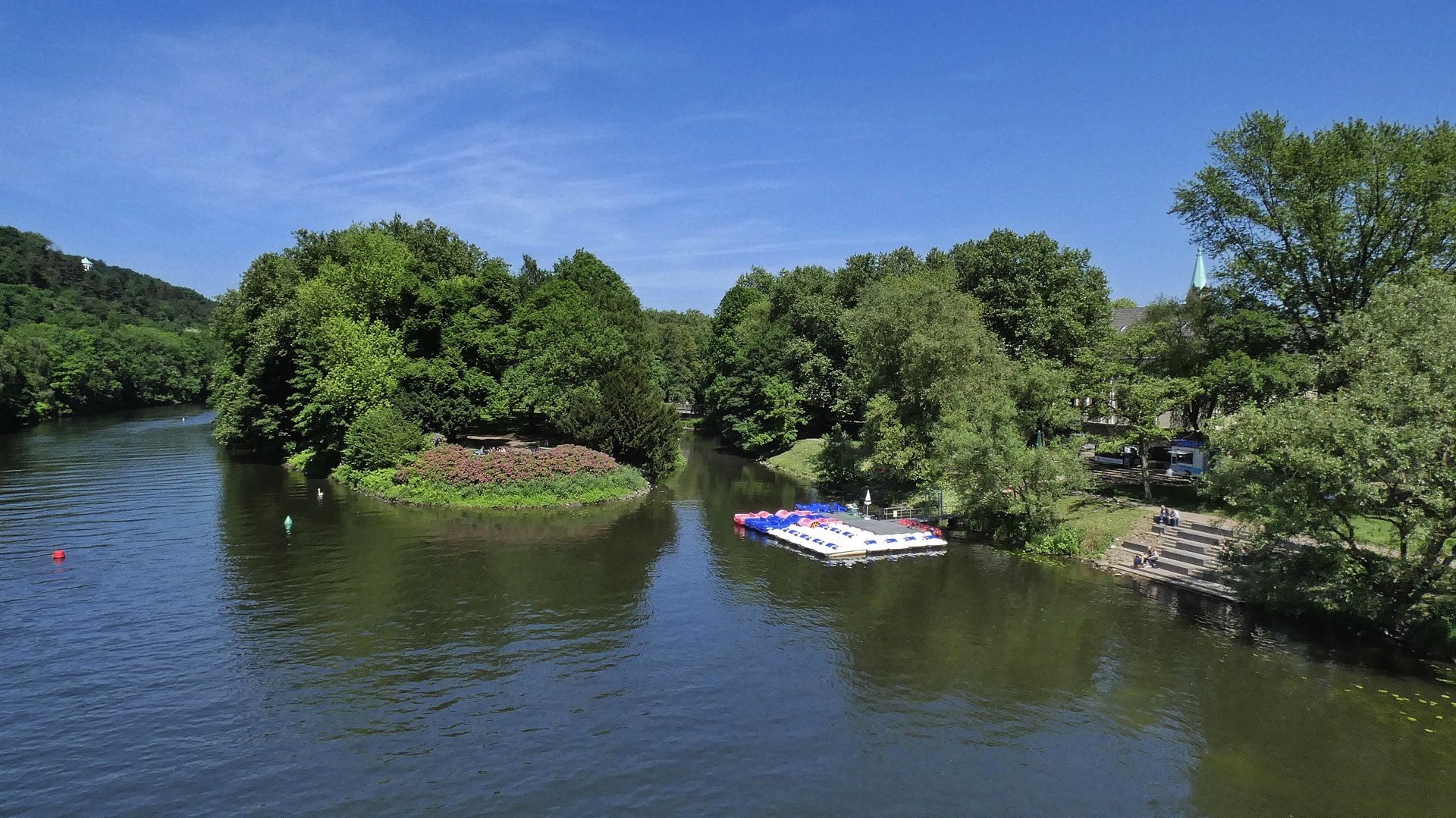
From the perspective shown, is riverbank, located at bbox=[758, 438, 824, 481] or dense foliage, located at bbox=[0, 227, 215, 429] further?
dense foliage, located at bbox=[0, 227, 215, 429]

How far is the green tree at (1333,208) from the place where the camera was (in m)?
38.0

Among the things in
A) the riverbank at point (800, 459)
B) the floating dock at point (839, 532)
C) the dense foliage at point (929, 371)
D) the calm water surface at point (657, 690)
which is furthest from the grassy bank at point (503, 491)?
the riverbank at point (800, 459)

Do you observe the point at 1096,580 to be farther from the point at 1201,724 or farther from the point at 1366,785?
the point at 1366,785

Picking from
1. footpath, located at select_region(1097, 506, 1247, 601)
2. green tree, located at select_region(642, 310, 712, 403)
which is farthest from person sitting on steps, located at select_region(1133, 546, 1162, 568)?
green tree, located at select_region(642, 310, 712, 403)

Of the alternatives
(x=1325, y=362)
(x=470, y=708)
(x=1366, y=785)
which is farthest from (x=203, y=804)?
(x=1325, y=362)

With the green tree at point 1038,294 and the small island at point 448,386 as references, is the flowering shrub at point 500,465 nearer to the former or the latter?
the small island at point 448,386

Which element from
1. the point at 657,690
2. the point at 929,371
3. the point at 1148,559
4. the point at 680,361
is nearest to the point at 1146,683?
the point at 1148,559

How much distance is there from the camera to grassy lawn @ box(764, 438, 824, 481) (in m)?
71.4

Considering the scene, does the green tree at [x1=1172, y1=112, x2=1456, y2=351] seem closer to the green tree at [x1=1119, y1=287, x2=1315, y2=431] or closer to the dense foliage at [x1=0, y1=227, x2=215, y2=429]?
the green tree at [x1=1119, y1=287, x2=1315, y2=431]

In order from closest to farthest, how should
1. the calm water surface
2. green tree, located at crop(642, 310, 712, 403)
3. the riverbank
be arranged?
1. the calm water surface
2. the riverbank
3. green tree, located at crop(642, 310, 712, 403)

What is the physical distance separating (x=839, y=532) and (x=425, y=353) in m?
38.0

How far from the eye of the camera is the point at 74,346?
113 m

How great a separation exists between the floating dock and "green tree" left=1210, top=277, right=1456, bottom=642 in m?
16.5

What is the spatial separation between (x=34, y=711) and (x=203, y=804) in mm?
8651
